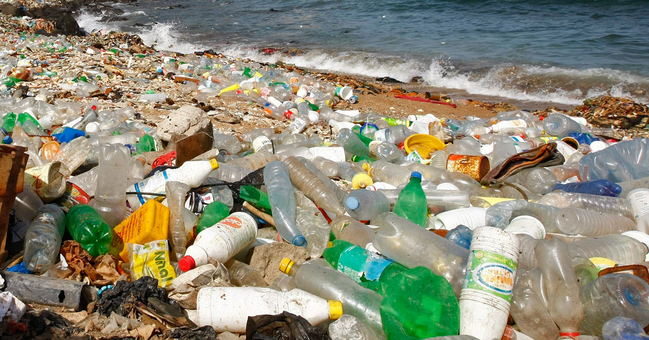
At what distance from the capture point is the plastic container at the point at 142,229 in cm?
233

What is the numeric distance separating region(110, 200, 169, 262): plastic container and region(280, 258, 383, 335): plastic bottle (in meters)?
0.68

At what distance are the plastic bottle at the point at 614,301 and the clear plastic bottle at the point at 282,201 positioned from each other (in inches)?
55.4

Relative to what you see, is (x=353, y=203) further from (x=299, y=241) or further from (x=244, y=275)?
(x=244, y=275)

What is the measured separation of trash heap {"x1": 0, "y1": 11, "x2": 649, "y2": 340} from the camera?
190 centimetres

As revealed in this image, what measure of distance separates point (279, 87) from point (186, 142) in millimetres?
3486

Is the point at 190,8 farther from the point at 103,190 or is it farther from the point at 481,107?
the point at 103,190

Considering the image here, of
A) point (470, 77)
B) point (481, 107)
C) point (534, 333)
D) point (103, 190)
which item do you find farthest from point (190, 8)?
point (534, 333)

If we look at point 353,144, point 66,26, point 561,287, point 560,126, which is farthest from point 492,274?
point 66,26

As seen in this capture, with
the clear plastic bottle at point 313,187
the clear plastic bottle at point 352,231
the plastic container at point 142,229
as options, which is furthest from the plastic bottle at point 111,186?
the clear plastic bottle at point 352,231

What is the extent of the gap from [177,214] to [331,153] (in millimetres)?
1891

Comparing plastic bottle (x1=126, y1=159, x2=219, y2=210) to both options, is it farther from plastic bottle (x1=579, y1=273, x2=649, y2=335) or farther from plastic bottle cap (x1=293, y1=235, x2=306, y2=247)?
plastic bottle (x1=579, y1=273, x2=649, y2=335)

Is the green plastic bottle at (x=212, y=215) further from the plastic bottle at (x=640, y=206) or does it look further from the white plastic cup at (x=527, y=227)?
the plastic bottle at (x=640, y=206)

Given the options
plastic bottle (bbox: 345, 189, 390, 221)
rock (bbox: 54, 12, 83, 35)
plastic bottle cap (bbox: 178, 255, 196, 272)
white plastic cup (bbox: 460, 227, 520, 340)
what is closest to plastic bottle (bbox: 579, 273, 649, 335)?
white plastic cup (bbox: 460, 227, 520, 340)

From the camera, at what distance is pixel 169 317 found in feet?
6.07
